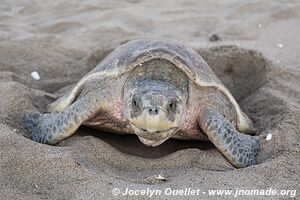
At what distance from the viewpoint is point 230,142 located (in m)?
2.59

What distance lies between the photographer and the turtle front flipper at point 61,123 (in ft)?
8.66

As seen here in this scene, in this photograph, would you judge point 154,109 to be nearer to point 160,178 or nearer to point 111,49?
point 160,178

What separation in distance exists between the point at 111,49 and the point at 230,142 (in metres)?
1.93

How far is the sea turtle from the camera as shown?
251 centimetres

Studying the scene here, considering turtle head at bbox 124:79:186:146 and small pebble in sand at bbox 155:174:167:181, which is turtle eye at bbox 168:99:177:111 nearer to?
turtle head at bbox 124:79:186:146

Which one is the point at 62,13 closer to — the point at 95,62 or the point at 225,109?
the point at 95,62

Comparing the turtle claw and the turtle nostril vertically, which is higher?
the turtle nostril

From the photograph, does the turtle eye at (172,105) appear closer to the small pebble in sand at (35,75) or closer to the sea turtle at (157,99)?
the sea turtle at (157,99)

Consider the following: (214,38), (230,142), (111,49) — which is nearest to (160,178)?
(230,142)

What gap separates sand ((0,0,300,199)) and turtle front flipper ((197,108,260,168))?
55 millimetres

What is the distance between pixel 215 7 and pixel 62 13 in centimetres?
176

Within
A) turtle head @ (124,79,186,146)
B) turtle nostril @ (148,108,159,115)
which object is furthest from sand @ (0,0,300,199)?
turtle nostril @ (148,108,159,115)

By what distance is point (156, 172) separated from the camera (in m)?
2.38

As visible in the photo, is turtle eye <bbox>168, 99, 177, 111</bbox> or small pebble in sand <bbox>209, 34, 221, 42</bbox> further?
small pebble in sand <bbox>209, 34, 221, 42</bbox>
